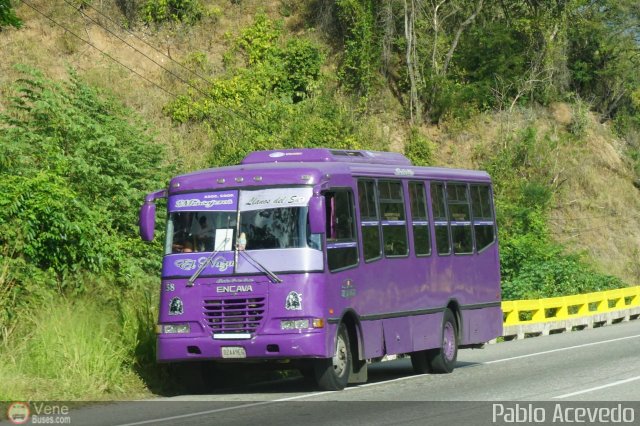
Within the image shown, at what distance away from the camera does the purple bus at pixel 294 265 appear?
1579 cm

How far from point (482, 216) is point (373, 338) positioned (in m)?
5.06

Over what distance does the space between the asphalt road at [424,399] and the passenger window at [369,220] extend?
6.25 feet

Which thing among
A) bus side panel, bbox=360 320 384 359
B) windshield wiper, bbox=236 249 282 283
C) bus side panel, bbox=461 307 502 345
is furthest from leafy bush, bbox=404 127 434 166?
windshield wiper, bbox=236 249 282 283

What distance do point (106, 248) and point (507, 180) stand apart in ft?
100

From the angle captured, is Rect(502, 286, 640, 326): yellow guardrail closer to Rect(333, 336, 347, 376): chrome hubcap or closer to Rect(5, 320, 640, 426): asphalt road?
Rect(5, 320, 640, 426): asphalt road

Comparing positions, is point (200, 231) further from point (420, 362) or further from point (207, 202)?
point (420, 362)

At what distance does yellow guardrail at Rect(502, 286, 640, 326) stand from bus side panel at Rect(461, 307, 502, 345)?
6.47 meters

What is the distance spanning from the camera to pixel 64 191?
1895cm

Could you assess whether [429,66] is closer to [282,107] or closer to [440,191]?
[282,107]

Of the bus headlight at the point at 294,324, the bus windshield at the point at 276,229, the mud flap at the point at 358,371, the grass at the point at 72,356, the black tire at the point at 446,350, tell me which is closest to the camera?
the grass at the point at 72,356

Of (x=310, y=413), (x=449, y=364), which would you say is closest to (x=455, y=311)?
(x=449, y=364)

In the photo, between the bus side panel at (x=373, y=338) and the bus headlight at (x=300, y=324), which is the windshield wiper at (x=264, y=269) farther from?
the bus side panel at (x=373, y=338)

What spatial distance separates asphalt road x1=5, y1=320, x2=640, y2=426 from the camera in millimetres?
13250

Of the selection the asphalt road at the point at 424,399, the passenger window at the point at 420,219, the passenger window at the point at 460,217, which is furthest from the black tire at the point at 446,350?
the passenger window at the point at 420,219
